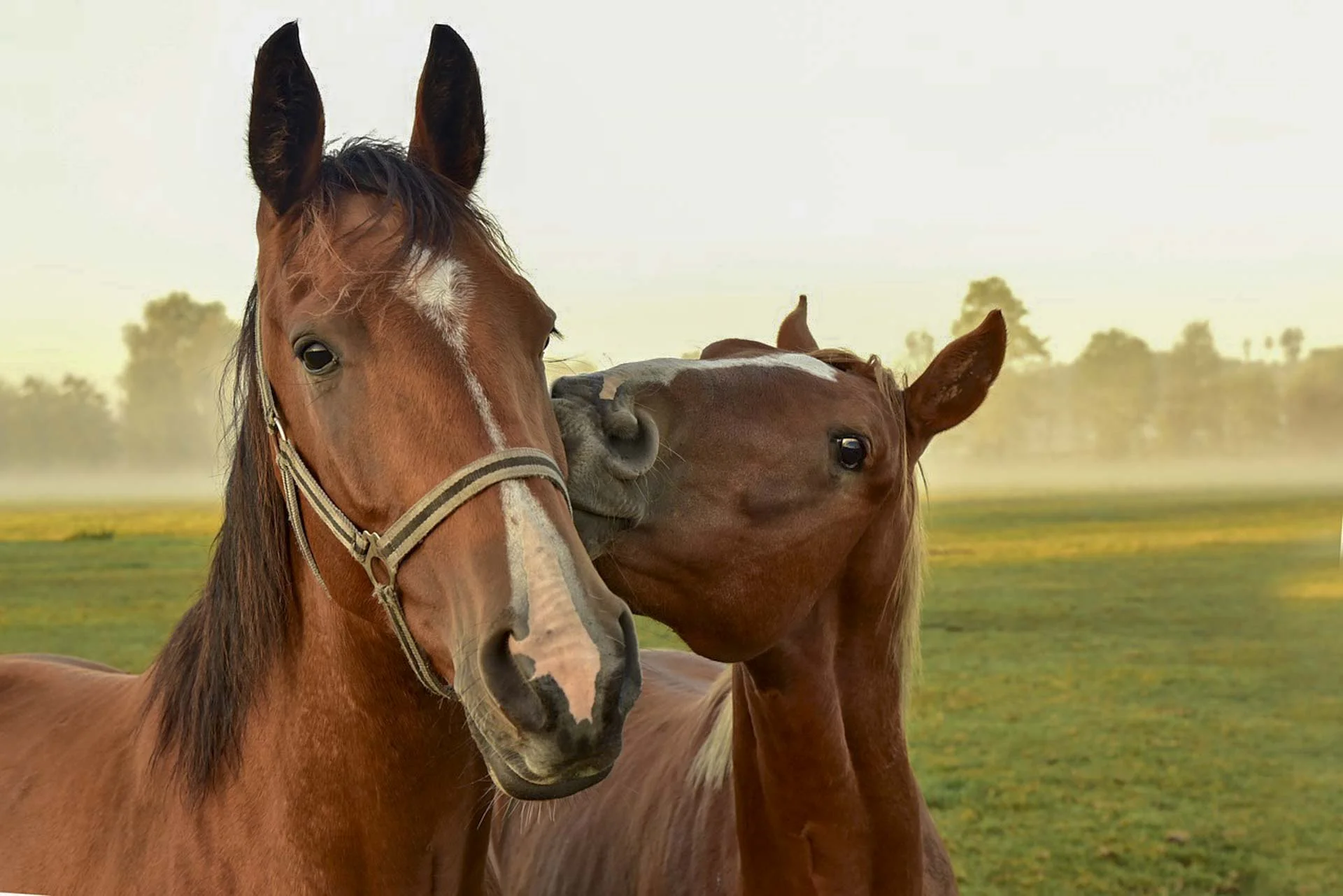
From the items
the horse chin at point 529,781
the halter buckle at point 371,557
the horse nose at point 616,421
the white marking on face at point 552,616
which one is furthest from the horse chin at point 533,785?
the horse nose at point 616,421

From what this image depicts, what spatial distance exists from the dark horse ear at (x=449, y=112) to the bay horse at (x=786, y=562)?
1.71 feet

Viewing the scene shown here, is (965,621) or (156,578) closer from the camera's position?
(965,621)

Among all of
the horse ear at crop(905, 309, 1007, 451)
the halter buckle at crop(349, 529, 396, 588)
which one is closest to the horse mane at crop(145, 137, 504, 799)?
the halter buckle at crop(349, 529, 396, 588)

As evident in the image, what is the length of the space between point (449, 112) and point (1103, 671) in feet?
37.2

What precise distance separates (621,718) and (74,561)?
20.6 m

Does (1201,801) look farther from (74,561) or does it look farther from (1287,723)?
(74,561)

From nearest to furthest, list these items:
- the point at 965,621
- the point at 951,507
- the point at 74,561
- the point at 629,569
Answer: the point at 629,569, the point at 965,621, the point at 74,561, the point at 951,507

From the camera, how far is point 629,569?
2.36 metres

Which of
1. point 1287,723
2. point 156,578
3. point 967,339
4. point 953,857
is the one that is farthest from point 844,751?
point 156,578

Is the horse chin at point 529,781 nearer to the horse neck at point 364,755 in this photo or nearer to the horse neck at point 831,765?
the horse neck at point 364,755

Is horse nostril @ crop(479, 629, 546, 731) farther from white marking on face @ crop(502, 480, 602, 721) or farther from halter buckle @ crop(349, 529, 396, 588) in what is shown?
halter buckle @ crop(349, 529, 396, 588)

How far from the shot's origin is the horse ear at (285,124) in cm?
190

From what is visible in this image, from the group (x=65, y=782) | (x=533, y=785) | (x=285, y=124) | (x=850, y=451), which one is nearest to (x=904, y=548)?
(x=850, y=451)

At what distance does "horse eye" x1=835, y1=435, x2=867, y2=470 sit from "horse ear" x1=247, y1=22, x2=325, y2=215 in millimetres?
1323
